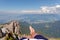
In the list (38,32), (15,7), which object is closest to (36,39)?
(38,32)

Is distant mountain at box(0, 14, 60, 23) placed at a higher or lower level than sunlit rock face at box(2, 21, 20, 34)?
higher

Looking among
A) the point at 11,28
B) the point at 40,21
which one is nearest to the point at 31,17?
the point at 40,21

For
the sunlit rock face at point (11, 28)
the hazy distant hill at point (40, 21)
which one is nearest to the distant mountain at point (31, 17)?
the hazy distant hill at point (40, 21)

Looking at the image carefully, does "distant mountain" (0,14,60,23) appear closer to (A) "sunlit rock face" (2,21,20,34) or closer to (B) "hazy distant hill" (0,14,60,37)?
(B) "hazy distant hill" (0,14,60,37)

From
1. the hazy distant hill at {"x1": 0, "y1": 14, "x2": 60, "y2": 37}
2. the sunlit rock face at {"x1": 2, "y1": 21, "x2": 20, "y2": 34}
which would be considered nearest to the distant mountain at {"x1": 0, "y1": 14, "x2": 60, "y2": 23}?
the hazy distant hill at {"x1": 0, "y1": 14, "x2": 60, "y2": 37}

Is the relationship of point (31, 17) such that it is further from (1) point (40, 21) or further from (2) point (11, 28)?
(2) point (11, 28)

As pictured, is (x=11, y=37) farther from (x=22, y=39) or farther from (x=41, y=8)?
(x=41, y=8)

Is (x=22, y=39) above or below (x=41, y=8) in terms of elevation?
below

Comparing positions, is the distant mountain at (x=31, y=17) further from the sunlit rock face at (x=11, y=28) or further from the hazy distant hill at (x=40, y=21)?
the sunlit rock face at (x=11, y=28)

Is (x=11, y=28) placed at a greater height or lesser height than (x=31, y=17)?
lesser

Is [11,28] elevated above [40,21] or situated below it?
below

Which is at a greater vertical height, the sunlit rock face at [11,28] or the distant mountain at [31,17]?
the distant mountain at [31,17]
